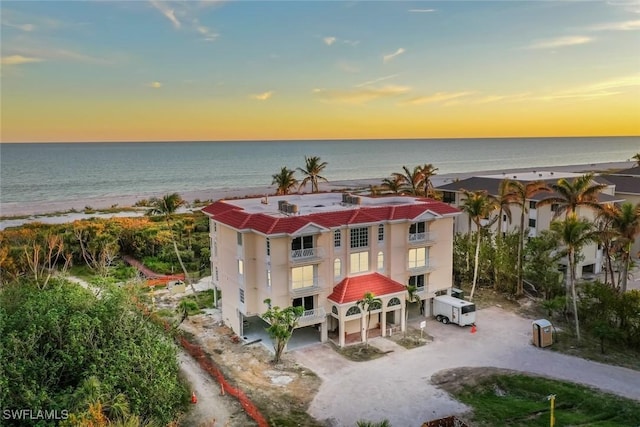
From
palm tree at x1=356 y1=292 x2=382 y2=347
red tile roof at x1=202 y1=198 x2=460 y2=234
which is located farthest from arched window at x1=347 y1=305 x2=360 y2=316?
red tile roof at x1=202 y1=198 x2=460 y2=234

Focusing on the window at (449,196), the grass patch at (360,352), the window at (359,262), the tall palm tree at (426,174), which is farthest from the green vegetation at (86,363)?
the window at (449,196)

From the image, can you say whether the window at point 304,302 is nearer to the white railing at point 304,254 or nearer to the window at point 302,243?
the white railing at point 304,254

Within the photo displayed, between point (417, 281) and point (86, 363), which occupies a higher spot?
point (86, 363)

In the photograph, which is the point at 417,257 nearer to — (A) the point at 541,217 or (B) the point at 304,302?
(B) the point at 304,302

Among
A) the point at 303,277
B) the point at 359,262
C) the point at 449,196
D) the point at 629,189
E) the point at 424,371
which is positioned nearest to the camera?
the point at 424,371

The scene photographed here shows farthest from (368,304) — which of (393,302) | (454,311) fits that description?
(454,311)

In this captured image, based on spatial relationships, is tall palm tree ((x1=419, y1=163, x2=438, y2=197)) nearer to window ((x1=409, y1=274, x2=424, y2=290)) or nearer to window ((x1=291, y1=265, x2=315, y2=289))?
window ((x1=409, y1=274, x2=424, y2=290))
